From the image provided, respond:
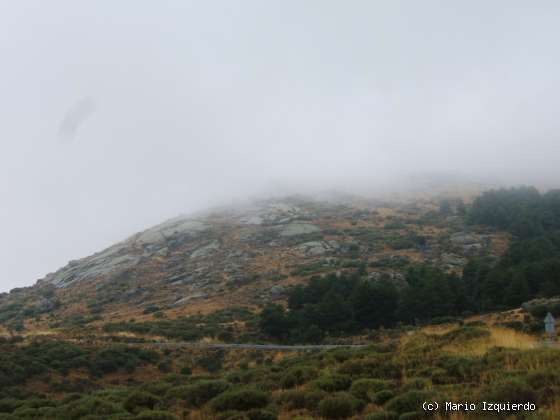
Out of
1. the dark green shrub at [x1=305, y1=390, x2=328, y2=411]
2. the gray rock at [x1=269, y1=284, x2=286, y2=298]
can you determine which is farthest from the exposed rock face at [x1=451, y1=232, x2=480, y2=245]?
the dark green shrub at [x1=305, y1=390, x2=328, y2=411]

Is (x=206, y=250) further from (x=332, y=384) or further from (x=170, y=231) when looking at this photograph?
(x=332, y=384)

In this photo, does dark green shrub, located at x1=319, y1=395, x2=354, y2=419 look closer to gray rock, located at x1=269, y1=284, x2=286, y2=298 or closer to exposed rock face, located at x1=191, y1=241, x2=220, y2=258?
gray rock, located at x1=269, y1=284, x2=286, y2=298

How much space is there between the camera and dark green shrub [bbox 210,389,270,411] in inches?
536

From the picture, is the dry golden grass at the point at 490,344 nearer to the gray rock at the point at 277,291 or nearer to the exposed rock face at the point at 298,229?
the gray rock at the point at 277,291

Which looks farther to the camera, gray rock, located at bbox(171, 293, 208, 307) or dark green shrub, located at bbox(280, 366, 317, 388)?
gray rock, located at bbox(171, 293, 208, 307)

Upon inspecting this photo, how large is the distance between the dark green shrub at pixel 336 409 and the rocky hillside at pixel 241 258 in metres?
45.1

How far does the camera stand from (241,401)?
45.0ft

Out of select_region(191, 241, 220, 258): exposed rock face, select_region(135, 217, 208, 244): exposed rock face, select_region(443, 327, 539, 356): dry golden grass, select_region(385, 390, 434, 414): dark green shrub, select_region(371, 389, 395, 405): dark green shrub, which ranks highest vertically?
select_region(135, 217, 208, 244): exposed rock face

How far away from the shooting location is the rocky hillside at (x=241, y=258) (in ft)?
208

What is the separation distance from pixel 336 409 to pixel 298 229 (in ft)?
256

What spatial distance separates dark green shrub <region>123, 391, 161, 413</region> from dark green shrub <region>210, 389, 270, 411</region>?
3.00 meters

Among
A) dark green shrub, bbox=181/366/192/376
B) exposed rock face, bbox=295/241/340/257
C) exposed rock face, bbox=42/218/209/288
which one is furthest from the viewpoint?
exposed rock face, bbox=42/218/209/288

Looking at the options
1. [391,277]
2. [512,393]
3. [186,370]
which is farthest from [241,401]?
[391,277]

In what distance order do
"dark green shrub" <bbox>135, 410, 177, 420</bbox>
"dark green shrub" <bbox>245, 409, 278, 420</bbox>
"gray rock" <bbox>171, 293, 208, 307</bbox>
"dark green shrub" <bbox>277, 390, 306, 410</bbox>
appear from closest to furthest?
"dark green shrub" <bbox>245, 409, 278, 420</bbox>, "dark green shrub" <bbox>135, 410, 177, 420</bbox>, "dark green shrub" <bbox>277, 390, 306, 410</bbox>, "gray rock" <bbox>171, 293, 208, 307</bbox>
